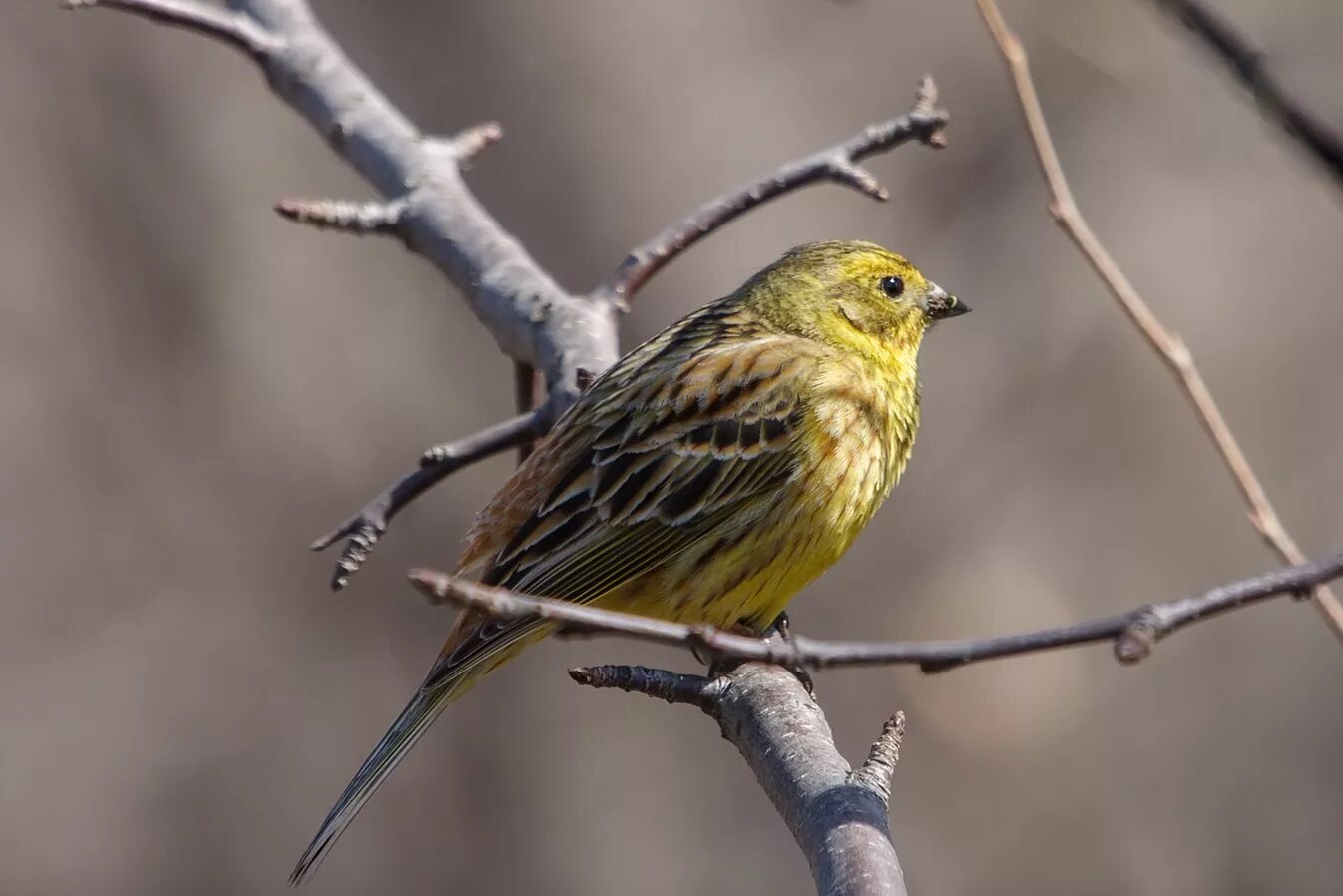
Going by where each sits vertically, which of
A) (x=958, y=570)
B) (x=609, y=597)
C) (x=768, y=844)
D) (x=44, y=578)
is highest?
(x=958, y=570)

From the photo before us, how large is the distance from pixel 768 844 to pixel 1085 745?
5.92 feet

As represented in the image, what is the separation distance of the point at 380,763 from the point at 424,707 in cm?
18

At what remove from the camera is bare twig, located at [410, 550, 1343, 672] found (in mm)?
1572

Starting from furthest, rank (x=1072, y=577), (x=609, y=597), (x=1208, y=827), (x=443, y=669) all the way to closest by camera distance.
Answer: (x=1072, y=577), (x=1208, y=827), (x=609, y=597), (x=443, y=669)

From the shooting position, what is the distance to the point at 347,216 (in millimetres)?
4199

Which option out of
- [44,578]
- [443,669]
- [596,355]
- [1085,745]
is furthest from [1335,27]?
[44,578]

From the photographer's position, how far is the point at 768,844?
28.5ft

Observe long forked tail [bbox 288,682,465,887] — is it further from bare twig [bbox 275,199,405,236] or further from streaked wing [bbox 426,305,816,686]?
bare twig [bbox 275,199,405,236]

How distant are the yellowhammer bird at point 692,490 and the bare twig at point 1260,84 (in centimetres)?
323

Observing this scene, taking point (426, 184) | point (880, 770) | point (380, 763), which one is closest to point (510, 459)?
point (426, 184)

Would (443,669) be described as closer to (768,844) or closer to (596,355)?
(596,355)

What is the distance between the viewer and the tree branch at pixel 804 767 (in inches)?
95.8

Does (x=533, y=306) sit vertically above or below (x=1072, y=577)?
below

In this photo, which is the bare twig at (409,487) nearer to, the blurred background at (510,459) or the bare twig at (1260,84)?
the bare twig at (1260,84)
